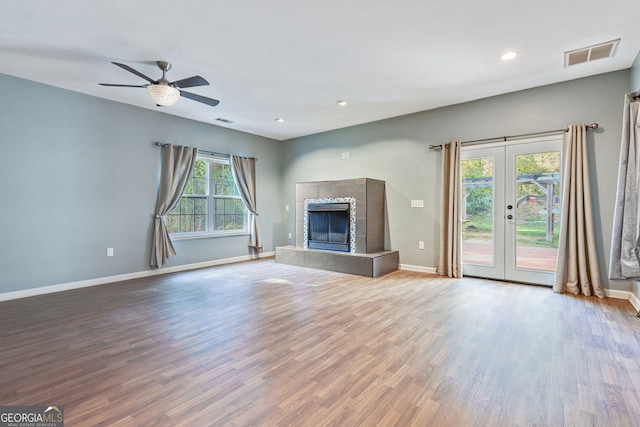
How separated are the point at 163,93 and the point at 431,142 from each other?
160 inches

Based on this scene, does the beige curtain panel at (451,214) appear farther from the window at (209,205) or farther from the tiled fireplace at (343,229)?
the window at (209,205)

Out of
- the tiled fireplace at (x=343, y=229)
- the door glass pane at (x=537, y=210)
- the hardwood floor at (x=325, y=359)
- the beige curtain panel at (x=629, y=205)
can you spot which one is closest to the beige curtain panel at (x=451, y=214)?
the door glass pane at (x=537, y=210)

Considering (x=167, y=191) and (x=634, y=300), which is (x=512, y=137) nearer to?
(x=634, y=300)

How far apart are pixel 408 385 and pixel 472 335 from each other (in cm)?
108

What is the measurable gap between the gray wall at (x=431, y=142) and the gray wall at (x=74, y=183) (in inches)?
106

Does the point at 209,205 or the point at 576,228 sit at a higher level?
the point at 209,205

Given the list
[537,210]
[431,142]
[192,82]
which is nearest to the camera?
[192,82]

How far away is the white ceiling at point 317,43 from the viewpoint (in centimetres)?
255

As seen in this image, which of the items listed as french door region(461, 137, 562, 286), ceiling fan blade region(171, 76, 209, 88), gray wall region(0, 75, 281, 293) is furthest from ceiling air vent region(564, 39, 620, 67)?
gray wall region(0, 75, 281, 293)

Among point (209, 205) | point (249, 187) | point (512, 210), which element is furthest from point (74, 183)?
point (512, 210)

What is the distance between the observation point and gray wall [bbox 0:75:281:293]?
382 cm

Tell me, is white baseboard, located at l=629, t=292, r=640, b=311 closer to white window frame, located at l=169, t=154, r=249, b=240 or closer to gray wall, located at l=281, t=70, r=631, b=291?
gray wall, located at l=281, t=70, r=631, b=291

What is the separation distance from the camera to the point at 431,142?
16.9 feet

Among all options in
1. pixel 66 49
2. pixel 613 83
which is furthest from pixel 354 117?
pixel 66 49
